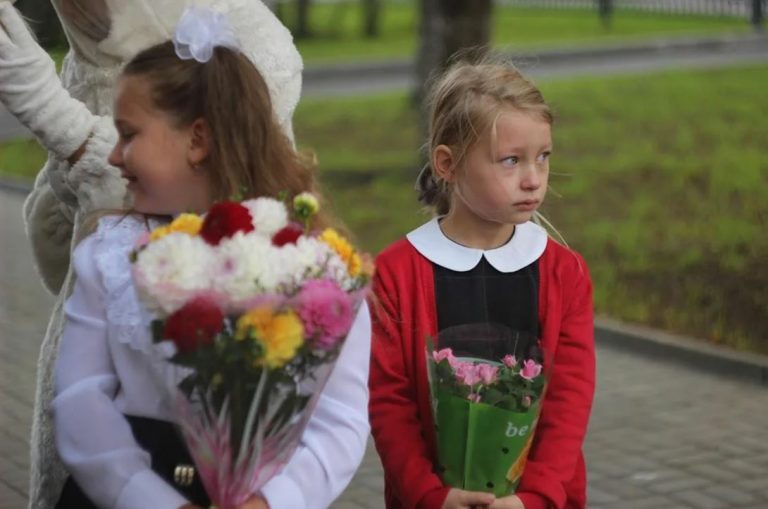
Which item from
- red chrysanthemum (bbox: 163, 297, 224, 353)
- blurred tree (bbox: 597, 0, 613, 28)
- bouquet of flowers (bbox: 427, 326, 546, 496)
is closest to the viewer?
red chrysanthemum (bbox: 163, 297, 224, 353)

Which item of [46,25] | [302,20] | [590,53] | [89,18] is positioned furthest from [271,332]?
[302,20]

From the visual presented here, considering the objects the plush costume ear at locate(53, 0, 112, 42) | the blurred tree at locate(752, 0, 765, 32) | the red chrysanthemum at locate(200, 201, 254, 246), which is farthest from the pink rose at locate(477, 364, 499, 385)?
the blurred tree at locate(752, 0, 765, 32)

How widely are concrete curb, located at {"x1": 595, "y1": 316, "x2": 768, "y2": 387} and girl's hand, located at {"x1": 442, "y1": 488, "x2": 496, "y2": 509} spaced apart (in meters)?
4.45

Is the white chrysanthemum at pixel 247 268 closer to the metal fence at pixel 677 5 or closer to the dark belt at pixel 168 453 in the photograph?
the dark belt at pixel 168 453

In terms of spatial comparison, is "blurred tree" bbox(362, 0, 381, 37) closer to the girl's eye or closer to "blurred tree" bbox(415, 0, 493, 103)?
"blurred tree" bbox(415, 0, 493, 103)

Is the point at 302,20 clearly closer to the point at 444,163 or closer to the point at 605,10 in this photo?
the point at 605,10

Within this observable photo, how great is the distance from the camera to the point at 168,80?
275cm

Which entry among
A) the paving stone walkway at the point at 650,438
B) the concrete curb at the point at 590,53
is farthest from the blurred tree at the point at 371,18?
the paving stone walkway at the point at 650,438

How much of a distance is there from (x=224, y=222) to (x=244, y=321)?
0.60ft

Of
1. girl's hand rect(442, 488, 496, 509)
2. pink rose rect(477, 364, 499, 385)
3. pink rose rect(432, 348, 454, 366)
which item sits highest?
pink rose rect(432, 348, 454, 366)

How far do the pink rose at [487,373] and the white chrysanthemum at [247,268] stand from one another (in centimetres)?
76

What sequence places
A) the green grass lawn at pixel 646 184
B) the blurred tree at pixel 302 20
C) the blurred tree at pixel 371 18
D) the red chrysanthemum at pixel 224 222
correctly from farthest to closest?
1. the blurred tree at pixel 371 18
2. the blurred tree at pixel 302 20
3. the green grass lawn at pixel 646 184
4. the red chrysanthemum at pixel 224 222

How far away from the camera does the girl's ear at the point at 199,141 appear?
108 inches

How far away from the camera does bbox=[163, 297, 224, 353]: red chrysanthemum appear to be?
91.3 inches
